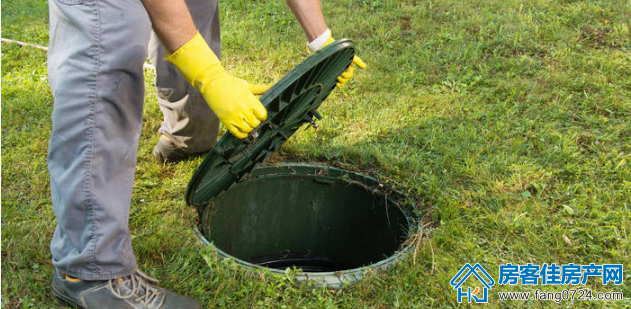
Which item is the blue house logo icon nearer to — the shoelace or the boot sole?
the shoelace

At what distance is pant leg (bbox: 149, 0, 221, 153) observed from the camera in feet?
9.12

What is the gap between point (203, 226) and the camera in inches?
101

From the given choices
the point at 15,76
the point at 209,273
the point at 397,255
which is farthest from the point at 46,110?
the point at 397,255

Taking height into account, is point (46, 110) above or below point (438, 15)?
above

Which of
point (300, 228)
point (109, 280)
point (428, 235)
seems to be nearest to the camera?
point (109, 280)

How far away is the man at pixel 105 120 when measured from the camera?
1.77 m

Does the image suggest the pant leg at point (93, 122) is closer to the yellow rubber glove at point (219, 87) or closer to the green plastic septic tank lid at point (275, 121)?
the yellow rubber glove at point (219, 87)

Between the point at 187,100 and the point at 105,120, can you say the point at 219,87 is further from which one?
the point at 187,100

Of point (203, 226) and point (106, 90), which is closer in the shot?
point (106, 90)

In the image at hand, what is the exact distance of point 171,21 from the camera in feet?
6.24

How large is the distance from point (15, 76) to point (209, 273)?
109 inches

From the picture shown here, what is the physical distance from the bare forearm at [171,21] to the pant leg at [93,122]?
4 cm

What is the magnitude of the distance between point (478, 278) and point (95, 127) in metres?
1.52

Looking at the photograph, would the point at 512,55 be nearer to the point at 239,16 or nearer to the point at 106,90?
the point at 239,16
